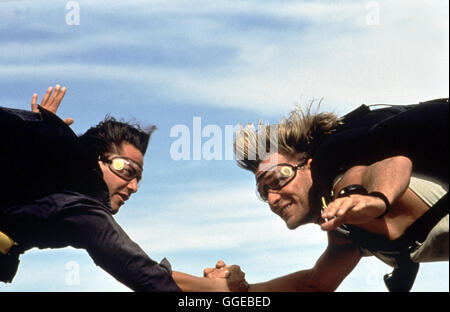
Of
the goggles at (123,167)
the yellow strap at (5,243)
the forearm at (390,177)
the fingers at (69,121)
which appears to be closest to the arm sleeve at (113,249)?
the yellow strap at (5,243)

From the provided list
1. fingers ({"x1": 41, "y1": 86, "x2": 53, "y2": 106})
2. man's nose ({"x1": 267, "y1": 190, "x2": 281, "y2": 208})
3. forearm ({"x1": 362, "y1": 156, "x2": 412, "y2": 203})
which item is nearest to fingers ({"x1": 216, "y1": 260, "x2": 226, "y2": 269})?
man's nose ({"x1": 267, "y1": 190, "x2": 281, "y2": 208})

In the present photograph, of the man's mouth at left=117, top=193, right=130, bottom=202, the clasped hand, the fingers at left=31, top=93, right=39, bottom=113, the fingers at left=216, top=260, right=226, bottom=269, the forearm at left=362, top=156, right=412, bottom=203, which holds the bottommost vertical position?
the clasped hand

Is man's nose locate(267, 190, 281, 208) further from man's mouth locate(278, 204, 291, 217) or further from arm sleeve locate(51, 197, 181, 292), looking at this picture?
arm sleeve locate(51, 197, 181, 292)

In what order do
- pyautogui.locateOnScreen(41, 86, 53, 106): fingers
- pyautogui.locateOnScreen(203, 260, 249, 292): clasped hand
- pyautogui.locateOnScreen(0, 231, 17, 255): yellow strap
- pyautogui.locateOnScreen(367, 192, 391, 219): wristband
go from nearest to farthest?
pyautogui.locateOnScreen(367, 192, 391, 219): wristband
pyautogui.locateOnScreen(0, 231, 17, 255): yellow strap
pyautogui.locateOnScreen(203, 260, 249, 292): clasped hand
pyautogui.locateOnScreen(41, 86, 53, 106): fingers

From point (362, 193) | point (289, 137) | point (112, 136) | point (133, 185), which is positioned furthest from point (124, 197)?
point (362, 193)

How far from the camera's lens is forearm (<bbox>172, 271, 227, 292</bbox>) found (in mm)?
4961

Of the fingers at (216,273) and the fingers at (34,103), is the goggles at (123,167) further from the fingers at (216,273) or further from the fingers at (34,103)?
the fingers at (216,273)

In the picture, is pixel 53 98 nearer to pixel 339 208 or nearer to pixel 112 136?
pixel 112 136

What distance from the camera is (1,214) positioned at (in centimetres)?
492

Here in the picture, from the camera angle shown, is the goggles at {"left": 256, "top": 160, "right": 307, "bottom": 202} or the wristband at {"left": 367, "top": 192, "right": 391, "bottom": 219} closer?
the wristband at {"left": 367, "top": 192, "right": 391, "bottom": 219}

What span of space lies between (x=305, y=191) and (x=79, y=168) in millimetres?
2365

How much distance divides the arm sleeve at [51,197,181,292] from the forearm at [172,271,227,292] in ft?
0.38

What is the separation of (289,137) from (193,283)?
1.95 metres
